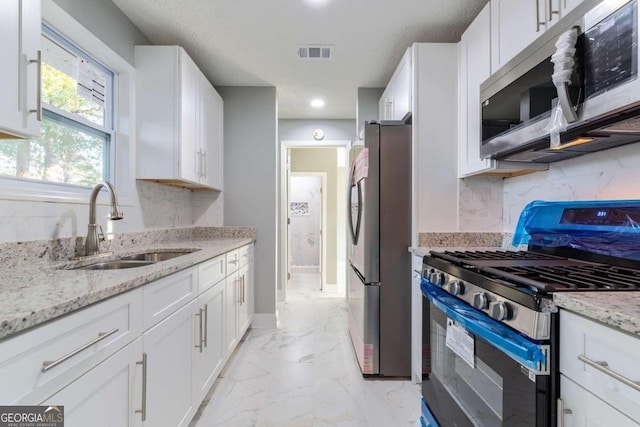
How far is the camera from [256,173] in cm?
326

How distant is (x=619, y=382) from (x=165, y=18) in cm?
284

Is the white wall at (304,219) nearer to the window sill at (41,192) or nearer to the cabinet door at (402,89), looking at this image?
the cabinet door at (402,89)

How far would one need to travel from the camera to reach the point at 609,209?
4.24 ft

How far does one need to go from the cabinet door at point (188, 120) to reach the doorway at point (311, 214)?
5.45ft

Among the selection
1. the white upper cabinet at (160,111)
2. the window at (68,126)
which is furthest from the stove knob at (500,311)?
the white upper cabinet at (160,111)

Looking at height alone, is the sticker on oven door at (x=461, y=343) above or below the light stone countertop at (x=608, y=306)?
below

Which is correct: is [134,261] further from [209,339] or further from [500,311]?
[500,311]

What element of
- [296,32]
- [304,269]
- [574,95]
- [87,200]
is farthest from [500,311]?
[304,269]

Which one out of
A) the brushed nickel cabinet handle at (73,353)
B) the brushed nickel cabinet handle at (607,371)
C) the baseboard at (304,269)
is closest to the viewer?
the brushed nickel cabinet handle at (607,371)

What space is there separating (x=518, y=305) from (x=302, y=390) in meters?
1.62

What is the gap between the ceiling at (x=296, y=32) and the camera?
2.04 meters

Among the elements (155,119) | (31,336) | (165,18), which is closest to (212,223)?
(155,119)

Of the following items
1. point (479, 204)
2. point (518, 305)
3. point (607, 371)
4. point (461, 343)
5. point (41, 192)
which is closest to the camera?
point (607, 371)

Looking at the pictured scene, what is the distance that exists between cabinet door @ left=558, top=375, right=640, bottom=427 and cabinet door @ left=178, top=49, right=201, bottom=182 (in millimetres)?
2340
